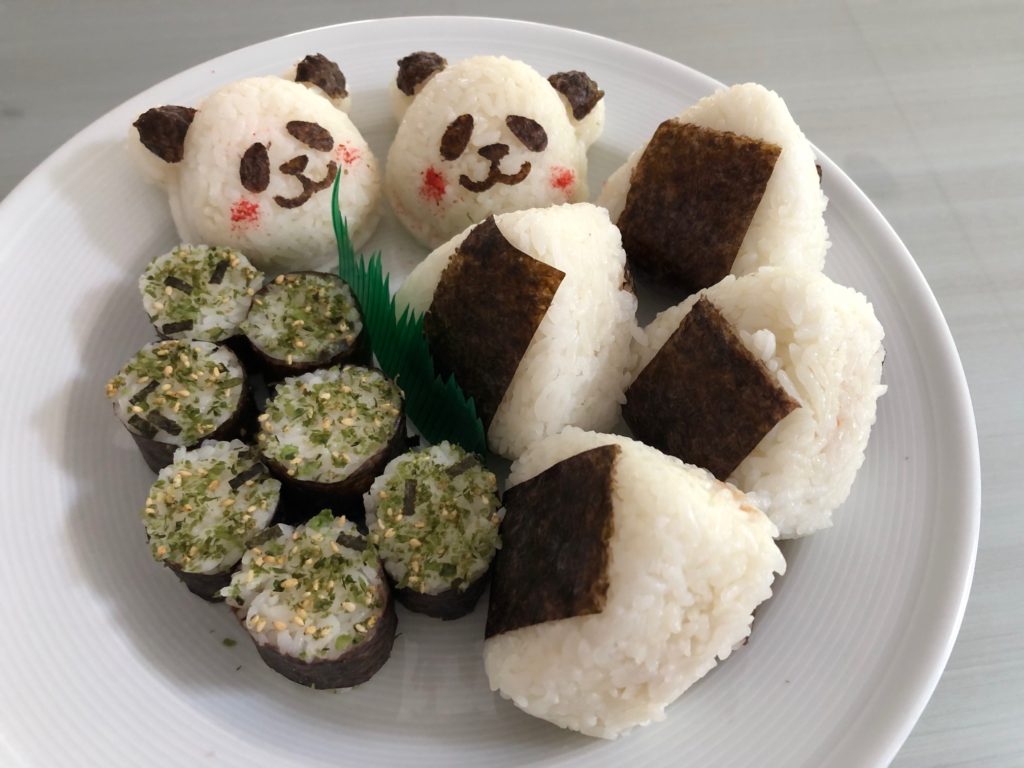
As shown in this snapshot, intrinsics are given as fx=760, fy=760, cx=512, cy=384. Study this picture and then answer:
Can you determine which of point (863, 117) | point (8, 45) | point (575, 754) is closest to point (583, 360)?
point (575, 754)

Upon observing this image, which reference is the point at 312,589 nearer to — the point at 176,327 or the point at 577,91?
the point at 176,327

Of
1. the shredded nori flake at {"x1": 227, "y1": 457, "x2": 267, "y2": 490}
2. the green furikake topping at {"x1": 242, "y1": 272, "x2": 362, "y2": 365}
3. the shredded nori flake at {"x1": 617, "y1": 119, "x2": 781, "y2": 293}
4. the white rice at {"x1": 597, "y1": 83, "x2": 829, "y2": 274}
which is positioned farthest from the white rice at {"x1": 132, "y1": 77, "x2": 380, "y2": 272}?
the white rice at {"x1": 597, "y1": 83, "x2": 829, "y2": 274}

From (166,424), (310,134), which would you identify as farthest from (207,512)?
(310,134)

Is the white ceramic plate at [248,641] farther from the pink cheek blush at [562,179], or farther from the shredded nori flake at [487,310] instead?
the pink cheek blush at [562,179]

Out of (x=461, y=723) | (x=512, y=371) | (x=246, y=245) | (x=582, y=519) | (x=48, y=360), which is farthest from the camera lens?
(x=246, y=245)

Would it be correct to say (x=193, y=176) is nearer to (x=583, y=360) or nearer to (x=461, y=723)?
(x=583, y=360)

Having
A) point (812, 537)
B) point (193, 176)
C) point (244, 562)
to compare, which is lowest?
point (812, 537)
